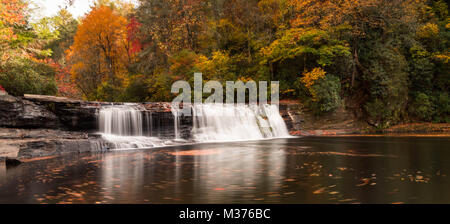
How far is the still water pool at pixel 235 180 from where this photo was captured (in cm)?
454

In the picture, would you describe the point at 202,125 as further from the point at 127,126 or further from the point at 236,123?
the point at 127,126

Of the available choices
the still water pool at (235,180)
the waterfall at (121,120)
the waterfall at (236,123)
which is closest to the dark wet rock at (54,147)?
the waterfall at (121,120)

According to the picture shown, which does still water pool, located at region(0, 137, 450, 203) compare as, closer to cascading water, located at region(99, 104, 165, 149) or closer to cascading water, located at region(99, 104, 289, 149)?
cascading water, located at region(99, 104, 165, 149)

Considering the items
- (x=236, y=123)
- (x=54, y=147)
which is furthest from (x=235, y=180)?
(x=236, y=123)

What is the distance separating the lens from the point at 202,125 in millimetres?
16094

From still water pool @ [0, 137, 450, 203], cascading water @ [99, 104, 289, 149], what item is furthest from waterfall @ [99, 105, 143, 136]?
still water pool @ [0, 137, 450, 203]

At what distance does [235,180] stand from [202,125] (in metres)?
10.3

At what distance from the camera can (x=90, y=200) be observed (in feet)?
14.8

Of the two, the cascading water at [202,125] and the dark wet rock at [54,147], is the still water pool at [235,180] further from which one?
the cascading water at [202,125]

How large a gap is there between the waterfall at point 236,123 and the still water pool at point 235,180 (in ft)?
24.3

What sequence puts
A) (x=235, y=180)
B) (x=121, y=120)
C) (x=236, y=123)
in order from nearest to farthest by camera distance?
(x=235, y=180), (x=121, y=120), (x=236, y=123)

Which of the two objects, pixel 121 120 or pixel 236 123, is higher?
pixel 121 120

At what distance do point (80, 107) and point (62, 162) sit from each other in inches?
189
